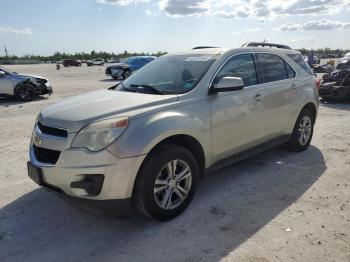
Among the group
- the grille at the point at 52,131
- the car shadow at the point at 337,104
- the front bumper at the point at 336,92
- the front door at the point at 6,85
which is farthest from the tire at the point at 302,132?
the front door at the point at 6,85

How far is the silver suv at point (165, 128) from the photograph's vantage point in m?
3.23

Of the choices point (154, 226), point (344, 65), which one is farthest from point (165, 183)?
point (344, 65)

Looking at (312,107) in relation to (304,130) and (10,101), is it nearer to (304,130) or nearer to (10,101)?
(304,130)

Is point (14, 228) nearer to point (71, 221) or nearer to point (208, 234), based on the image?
point (71, 221)

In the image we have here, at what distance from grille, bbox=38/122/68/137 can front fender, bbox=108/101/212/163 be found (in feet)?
1.75

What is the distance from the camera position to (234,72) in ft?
14.8

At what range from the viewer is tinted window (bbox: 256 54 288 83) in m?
4.97

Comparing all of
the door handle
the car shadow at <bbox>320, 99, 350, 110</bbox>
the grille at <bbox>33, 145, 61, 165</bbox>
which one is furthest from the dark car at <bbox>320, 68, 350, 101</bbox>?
the grille at <bbox>33, 145, 61, 165</bbox>

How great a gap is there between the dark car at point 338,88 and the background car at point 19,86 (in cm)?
1007

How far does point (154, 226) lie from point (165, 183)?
1.52 feet

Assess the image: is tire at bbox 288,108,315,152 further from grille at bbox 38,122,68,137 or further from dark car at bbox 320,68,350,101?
dark car at bbox 320,68,350,101

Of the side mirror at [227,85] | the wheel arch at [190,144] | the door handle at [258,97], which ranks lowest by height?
the wheel arch at [190,144]

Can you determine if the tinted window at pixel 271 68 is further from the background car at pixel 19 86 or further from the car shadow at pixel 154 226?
the background car at pixel 19 86

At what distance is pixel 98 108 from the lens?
3.57 m
